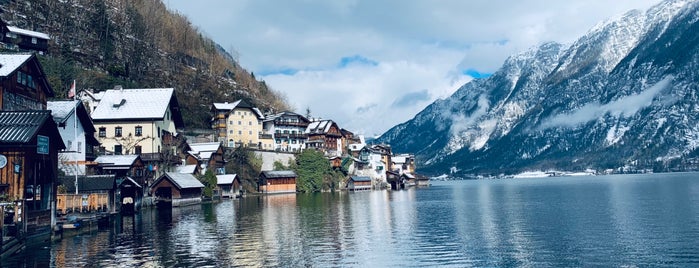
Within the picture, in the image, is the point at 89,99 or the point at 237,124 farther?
the point at 237,124

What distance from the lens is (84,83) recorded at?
12456cm

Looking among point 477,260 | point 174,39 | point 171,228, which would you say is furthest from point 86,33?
point 477,260

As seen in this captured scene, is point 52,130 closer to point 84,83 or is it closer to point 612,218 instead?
point 612,218

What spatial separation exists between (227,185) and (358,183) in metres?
54.4

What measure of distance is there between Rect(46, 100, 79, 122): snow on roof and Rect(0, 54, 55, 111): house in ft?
12.6

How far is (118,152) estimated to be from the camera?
102 m

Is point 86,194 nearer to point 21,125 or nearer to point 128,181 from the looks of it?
point 128,181

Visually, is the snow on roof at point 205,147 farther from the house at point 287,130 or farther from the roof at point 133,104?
the house at point 287,130

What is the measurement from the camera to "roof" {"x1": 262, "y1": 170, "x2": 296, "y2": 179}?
136750 mm

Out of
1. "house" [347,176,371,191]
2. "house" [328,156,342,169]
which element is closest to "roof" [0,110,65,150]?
"house" [328,156,342,169]

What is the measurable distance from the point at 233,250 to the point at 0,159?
18.3 metres

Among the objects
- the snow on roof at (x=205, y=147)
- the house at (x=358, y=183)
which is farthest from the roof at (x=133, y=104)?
the house at (x=358, y=183)

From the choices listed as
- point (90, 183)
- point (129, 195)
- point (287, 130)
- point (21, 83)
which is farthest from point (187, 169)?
point (287, 130)

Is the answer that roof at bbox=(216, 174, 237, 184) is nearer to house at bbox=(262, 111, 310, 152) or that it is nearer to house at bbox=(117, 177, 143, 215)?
house at bbox=(262, 111, 310, 152)
